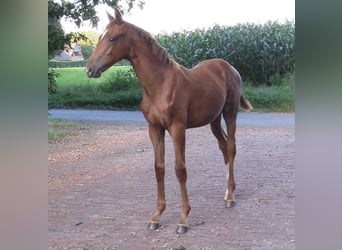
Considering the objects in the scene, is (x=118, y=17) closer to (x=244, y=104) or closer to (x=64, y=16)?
(x=64, y=16)

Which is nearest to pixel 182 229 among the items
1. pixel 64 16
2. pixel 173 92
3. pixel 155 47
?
pixel 173 92

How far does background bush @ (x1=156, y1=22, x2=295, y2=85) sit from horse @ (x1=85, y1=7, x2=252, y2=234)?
41 millimetres

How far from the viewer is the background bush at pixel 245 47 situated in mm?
1451

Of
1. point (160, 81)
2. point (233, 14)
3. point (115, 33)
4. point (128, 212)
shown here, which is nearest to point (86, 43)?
point (115, 33)

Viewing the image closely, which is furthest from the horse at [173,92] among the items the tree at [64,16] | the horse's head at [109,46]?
the tree at [64,16]

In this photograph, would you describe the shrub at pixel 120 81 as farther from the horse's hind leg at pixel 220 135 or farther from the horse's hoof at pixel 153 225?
the horse's hoof at pixel 153 225

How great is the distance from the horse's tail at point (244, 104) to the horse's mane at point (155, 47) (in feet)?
0.95

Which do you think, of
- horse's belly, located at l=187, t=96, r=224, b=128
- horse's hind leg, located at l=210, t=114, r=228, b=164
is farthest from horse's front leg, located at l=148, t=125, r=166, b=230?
horse's hind leg, located at l=210, t=114, r=228, b=164
